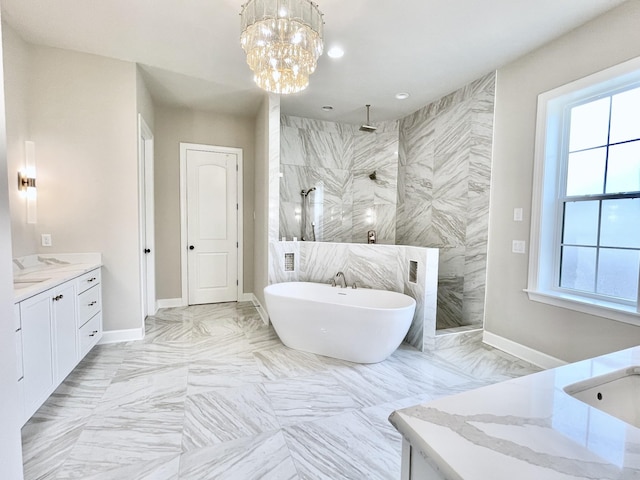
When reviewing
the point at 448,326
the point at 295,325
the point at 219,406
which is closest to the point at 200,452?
the point at 219,406

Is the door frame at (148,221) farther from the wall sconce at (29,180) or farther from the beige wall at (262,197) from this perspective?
the beige wall at (262,197)

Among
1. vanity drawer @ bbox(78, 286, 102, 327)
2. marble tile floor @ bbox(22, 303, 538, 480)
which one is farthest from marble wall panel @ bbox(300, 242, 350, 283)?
vanity drawer @ bbox(78, 286, 102, 327)

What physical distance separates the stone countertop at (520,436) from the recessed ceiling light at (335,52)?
9.25ft

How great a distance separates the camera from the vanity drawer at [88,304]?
2424 mm

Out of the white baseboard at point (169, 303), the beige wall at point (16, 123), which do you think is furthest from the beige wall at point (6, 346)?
the white baseboard at point (169, 303)

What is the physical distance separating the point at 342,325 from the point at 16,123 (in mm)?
3288

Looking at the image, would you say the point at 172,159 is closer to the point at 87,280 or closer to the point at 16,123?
the point at 16,123

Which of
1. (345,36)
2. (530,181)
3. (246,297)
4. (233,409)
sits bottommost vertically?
(233,409)

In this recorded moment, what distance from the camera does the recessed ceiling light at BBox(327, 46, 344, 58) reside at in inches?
103

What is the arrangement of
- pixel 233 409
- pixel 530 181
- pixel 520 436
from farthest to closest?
pixel 530 181 → pixel 233 409 → pixel 520 436

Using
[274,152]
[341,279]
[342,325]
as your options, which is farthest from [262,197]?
[342,325]

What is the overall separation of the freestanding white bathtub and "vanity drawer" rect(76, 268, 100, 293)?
156cm

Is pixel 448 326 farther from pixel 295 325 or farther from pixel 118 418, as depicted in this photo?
pixel 118 418

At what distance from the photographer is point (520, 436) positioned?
0.58 metres
